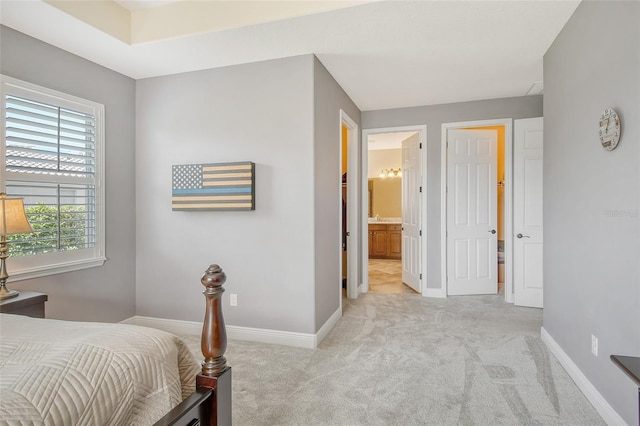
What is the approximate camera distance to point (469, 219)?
454 centimetres

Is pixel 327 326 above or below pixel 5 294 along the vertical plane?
below

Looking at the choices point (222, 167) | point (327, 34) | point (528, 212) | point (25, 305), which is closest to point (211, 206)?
point (222, 167)

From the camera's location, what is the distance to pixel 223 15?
2529mm

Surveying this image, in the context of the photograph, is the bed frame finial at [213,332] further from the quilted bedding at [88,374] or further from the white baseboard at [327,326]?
the white baseboard at [327,326]

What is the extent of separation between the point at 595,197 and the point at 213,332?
226 centimetres

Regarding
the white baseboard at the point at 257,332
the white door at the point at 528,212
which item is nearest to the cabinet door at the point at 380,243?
the white door at the point at 528,212

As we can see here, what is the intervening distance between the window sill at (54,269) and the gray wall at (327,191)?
2.07 meters

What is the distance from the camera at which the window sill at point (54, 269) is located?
2.52m

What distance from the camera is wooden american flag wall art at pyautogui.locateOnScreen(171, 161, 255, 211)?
3.03 m

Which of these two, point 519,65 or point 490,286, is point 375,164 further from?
point 519,65

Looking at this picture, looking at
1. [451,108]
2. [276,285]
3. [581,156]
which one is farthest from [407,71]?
[276,285]

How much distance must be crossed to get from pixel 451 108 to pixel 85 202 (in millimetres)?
4356

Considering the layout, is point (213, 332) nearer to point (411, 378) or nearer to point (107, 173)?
point (411, 378)

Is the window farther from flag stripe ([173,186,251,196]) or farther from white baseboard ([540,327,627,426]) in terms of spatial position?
white baseboard ([540,327,627,426])
